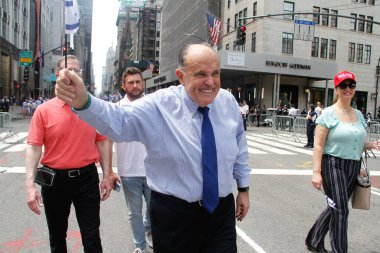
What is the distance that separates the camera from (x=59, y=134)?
3201mm

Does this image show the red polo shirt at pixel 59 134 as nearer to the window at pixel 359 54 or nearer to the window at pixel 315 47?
the window at pixel 315 47

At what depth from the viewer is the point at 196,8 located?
197 feet

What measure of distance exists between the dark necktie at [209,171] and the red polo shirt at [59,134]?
127cm

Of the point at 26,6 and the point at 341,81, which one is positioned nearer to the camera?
the point at 341,81

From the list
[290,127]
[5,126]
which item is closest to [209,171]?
[5,126]

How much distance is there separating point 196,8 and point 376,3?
2503cm

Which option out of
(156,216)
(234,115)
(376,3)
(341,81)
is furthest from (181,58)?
(376,3)

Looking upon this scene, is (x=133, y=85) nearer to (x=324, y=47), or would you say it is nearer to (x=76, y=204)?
(x=76, y=204)

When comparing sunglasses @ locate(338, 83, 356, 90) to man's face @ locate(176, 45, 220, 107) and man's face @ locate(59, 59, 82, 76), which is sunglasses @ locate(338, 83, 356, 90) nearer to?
man's face @ locate(176, 45, 220, 107)

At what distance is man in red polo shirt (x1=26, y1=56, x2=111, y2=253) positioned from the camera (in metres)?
3.20

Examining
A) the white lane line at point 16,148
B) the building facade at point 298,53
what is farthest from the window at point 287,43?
the white lane line at point 16,148

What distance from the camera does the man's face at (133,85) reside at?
427 cm

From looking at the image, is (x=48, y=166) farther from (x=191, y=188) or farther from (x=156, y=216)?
(x=191, y=188)

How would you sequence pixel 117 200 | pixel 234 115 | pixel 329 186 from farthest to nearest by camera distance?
pixel 117 200 < pixel 329 186 < pixel 234 115
